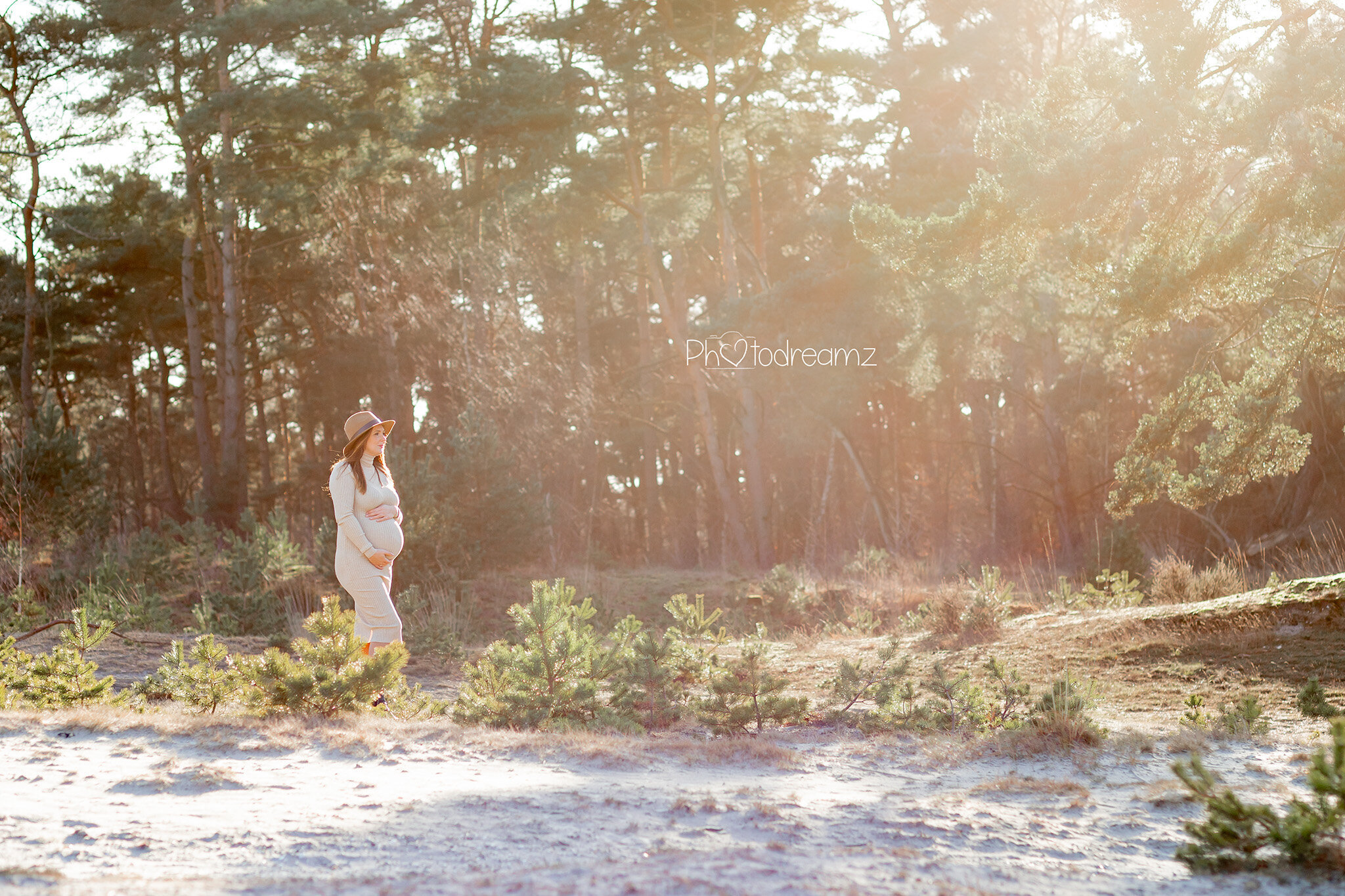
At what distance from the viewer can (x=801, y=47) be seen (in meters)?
21.9

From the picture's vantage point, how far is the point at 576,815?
3.75 m

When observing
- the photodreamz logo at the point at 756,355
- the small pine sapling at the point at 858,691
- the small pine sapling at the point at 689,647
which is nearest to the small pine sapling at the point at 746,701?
the small pine sapling at the point at 858,691

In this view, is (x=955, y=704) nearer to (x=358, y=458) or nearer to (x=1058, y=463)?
(x=358, y=458)

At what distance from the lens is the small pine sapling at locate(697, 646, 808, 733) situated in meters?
5.87

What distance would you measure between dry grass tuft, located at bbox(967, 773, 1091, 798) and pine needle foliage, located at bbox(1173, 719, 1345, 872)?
1.02 metres

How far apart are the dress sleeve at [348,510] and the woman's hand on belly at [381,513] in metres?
0.09

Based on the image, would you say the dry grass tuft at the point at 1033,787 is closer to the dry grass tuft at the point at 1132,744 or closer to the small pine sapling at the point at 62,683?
the dry grass tuft at the point at 1132,744

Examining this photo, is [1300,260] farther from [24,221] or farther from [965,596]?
[24,221]

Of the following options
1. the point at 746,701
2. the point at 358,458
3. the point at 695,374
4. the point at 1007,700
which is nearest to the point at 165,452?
the point at 695,374

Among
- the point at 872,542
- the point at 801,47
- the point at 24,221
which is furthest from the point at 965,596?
the point at 24,221

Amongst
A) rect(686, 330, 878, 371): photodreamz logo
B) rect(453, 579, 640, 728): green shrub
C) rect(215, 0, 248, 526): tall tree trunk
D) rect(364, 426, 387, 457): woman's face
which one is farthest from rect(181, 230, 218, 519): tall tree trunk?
rect(453, 579, 640, 728): green shrub

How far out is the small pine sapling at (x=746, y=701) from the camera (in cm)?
587

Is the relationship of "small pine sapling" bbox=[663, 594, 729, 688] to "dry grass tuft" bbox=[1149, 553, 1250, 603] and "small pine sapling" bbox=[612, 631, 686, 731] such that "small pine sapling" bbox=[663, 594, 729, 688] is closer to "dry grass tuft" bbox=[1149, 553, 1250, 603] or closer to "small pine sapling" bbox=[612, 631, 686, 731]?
"small pine sapling" bbox=[612, 631, 686, 731]

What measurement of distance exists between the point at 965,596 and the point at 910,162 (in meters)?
14.9
